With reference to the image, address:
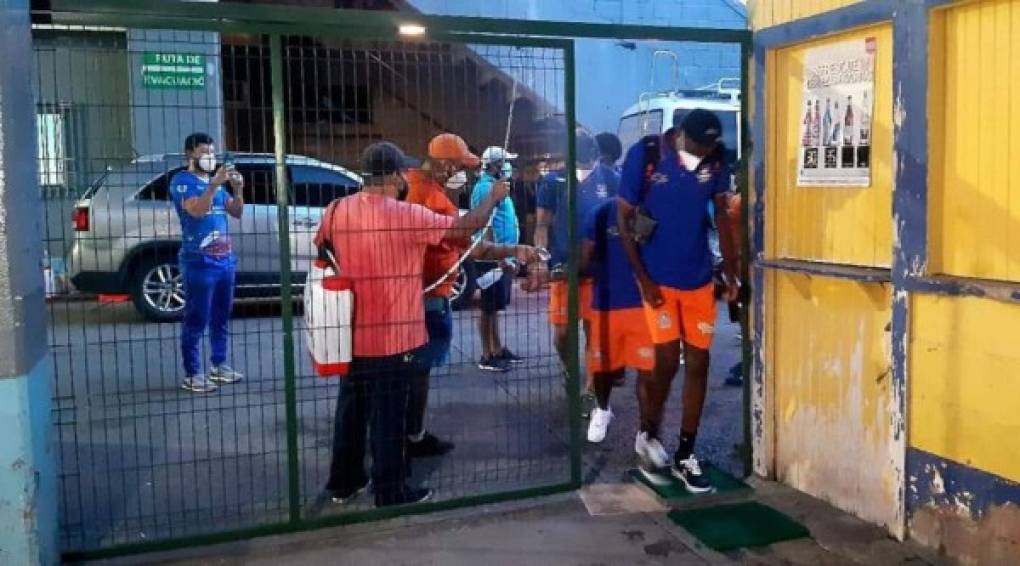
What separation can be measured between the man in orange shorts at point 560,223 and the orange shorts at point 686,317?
70cm

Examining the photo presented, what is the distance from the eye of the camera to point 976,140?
3838 millimetres

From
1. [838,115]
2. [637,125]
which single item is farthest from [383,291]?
[637,125]

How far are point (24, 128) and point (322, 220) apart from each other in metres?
1.36

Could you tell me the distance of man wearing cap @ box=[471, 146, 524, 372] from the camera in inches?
195

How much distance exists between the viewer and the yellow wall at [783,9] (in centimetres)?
451

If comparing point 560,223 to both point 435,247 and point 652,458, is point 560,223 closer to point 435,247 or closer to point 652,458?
point 435,247

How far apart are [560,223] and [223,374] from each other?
310 cm

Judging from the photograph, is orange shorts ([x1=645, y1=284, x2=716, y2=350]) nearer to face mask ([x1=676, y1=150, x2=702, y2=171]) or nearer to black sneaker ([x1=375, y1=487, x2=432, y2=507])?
face mask ([x1=676, y1=150, x2=702, y2=171])

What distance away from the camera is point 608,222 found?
598cm

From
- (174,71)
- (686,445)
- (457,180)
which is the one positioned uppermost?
(174,71)

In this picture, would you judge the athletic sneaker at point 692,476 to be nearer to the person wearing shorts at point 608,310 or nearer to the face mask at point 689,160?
the person wearing shorts at point 608,310

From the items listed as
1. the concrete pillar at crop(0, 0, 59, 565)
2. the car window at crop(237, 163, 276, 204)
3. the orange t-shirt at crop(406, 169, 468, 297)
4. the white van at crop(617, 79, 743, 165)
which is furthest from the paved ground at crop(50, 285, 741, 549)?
the white van at crop(617, 79, 743, 165)

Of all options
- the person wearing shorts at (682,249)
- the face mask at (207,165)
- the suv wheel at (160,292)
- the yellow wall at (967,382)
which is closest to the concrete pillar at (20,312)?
the face mask at (207,165)

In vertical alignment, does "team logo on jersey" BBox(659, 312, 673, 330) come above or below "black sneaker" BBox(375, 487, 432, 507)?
above
